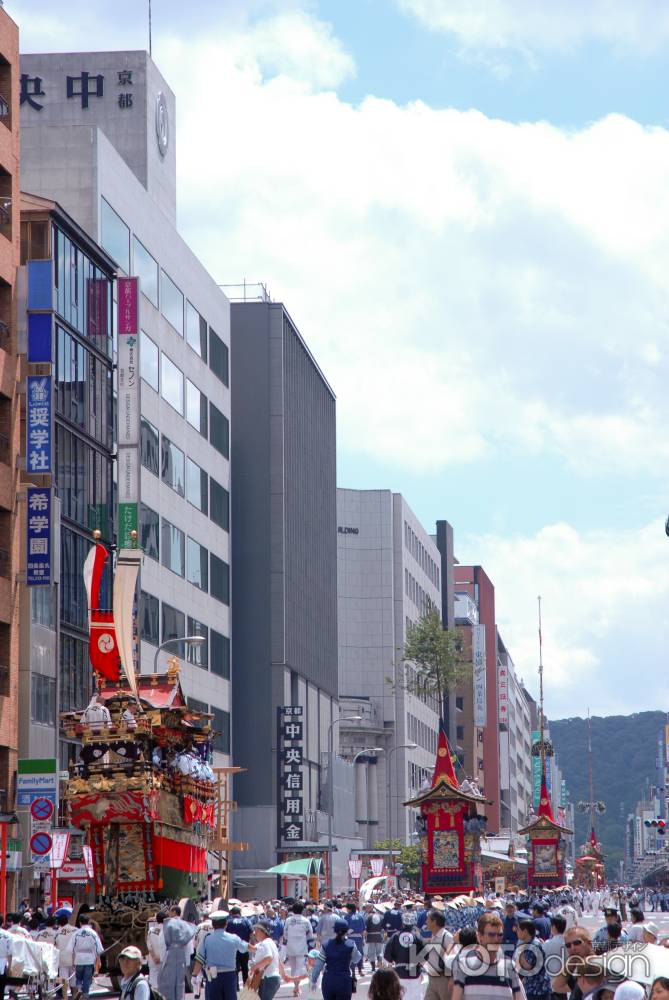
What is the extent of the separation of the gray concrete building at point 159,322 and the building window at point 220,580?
0.11m

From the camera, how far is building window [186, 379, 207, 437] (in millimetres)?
71125

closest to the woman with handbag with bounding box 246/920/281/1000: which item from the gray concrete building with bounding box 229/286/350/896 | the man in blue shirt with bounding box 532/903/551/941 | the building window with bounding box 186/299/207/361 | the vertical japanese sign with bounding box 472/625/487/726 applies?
the man in blue shirt with bounding box 532/903/551/941

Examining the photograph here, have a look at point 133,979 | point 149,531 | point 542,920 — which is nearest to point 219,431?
point 149,531

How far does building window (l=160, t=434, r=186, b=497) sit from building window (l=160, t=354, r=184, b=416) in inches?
69.6

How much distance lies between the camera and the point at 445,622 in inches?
5694

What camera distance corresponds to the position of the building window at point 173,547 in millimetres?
65812

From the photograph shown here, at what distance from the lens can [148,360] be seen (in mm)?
63531

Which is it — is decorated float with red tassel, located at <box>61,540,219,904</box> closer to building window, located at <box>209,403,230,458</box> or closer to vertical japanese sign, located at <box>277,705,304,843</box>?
building window, located at <box>209,403,230,458</box>

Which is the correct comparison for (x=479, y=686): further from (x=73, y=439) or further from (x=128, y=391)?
(x=73, y=439)

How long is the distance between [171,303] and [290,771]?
78.3 feet

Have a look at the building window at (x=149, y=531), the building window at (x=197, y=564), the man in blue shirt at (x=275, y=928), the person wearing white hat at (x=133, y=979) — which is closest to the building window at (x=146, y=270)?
the building window at (x=149, y=531)

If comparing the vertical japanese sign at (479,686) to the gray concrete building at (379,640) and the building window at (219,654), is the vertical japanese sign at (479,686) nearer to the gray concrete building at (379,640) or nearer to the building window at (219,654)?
the gray concrete building at (379,640)

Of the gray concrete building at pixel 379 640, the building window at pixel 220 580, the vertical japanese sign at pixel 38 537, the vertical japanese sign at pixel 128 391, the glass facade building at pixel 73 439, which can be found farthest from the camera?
the gray concrete building at pixel 379 640

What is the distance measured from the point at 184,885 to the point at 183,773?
194 cm
